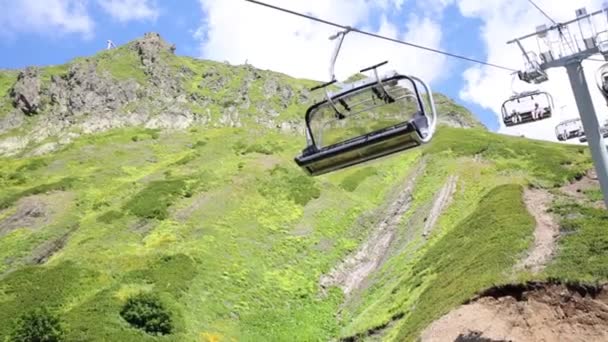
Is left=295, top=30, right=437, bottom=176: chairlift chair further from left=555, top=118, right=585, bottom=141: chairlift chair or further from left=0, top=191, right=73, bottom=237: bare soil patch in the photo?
left=0, top=191, right=73, bottom=237: bare soil patch

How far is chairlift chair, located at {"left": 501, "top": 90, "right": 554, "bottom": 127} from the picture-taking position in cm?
2327

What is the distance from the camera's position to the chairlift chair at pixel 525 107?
76.3ft

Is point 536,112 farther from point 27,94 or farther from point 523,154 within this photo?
point 27,94

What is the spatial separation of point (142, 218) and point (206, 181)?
952 centimetres

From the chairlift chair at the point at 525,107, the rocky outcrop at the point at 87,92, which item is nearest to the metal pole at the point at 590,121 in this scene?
the chairlift chair at the point at 525,107

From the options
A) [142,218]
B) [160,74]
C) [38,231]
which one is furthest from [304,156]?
[160,74]

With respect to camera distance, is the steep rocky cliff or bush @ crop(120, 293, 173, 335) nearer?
bush @ crop(120, 293, 173, 335)

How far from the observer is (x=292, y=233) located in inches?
2002

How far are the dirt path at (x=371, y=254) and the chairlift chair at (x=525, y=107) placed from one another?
75.1 ft

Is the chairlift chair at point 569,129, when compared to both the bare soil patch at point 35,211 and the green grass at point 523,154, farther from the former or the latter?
the bare soil patch at point 35,211

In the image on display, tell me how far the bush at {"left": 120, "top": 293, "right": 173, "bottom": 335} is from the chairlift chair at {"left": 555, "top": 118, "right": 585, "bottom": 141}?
28.6 meters

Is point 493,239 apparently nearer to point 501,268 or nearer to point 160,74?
point 501,268

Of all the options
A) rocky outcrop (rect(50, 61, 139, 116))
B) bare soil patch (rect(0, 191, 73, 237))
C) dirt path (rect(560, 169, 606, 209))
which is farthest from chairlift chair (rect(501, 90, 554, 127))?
rocky outcrop (rect(50, 61, 139, 116))

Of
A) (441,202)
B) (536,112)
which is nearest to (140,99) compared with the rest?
(441,202)
